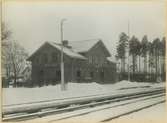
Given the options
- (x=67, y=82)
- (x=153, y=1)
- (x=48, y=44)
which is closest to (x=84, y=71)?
(x=67, y=82)

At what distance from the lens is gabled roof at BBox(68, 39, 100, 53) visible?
2.70m

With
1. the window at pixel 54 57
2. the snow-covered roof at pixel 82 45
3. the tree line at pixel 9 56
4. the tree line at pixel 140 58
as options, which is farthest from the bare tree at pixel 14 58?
the tree line at pixel 140 58

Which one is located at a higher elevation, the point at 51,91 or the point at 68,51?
the point at 68,51

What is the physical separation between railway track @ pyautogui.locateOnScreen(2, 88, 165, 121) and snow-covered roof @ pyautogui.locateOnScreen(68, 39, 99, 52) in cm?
36

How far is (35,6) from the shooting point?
273cm

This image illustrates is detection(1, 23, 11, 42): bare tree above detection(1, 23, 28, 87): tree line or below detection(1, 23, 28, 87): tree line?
above

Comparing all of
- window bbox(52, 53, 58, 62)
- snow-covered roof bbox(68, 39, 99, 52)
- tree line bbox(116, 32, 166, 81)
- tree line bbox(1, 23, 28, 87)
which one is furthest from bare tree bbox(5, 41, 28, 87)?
tree line bbox(116, 32, 166, 81)

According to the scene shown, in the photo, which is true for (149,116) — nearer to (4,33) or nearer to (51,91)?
(51,91)

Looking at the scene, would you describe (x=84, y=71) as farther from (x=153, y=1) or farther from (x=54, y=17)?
(x=153, y=1)

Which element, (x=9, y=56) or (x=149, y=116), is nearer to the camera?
(x=149, y=116)

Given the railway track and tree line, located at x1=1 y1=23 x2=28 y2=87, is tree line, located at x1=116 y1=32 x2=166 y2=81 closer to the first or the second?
the railway track

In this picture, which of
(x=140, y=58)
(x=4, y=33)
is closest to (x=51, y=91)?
(x=4, y=33)

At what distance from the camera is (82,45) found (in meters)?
2.72

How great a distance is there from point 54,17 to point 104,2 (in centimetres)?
37
